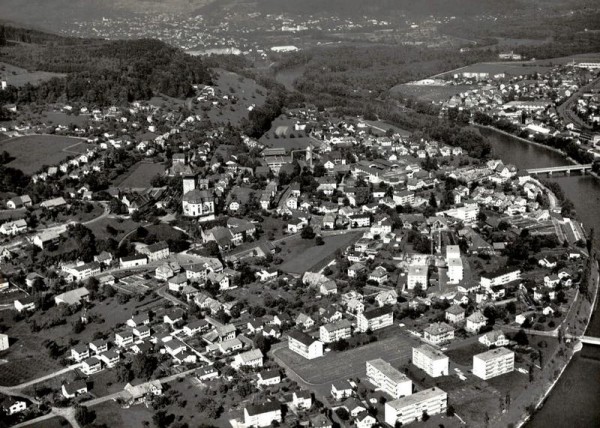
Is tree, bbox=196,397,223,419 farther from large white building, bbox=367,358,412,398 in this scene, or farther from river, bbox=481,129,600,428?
river, bbox=481,129,600,428

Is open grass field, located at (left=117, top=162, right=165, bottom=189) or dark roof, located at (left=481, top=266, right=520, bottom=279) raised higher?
open grass field, located at (left=117, top=162, right=165, bottom=189)

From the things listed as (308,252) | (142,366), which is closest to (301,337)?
(142,366)

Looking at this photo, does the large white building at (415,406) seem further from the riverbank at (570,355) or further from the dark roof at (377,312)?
the dark roof at (377,312)

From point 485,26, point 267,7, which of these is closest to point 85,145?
point 485,26

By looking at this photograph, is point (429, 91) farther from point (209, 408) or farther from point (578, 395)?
point (209, 408)

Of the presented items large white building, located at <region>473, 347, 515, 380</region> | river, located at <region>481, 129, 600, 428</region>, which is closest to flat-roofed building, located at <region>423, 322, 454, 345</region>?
large white building, located at <region>473, 347, 515, 380</region>

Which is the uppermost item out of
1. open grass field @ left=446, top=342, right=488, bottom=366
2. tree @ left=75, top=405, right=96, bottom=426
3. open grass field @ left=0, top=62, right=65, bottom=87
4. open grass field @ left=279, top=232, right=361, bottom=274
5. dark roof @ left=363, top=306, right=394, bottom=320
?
open grass field @ left=0, top=62, right=65, bottom=87
